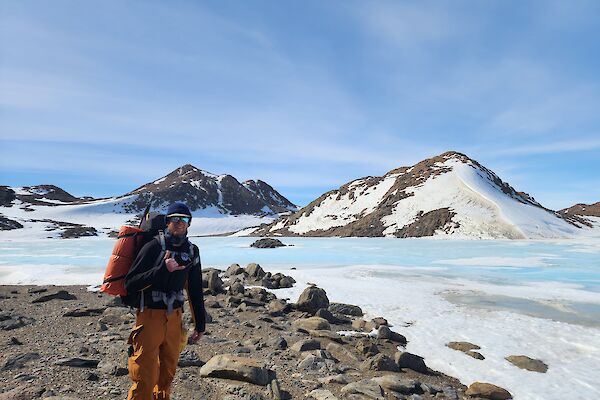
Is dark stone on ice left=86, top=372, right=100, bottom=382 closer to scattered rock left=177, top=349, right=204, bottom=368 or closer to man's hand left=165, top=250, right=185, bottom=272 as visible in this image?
scattered rock left=177, top=349, right=204, bottom=368

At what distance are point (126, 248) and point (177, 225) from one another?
679 millimetres

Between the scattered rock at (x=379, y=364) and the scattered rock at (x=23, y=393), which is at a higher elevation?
the scattered rock at (x=23, y=393)

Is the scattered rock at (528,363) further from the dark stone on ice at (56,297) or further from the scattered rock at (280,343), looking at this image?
the dark stone on ice at (56,297)

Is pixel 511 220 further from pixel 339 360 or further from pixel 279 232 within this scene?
pixel 339 360

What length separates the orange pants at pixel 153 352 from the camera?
4.80 metres

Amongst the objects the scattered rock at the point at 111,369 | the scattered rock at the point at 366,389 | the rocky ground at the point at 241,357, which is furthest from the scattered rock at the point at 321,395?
the scattered rock at the point at 111,369

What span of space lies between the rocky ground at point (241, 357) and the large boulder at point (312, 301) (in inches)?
1.5

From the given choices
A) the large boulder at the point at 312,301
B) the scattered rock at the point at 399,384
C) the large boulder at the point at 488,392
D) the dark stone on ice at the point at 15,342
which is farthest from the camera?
the large boulder at the point at 312,301

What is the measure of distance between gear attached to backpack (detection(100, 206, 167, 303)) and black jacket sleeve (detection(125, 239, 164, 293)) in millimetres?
78

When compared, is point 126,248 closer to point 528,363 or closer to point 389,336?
point 389,336

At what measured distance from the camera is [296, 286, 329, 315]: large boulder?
13547 millimetres

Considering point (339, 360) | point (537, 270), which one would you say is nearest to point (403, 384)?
point (339, 360)

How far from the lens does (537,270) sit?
86.5 ft

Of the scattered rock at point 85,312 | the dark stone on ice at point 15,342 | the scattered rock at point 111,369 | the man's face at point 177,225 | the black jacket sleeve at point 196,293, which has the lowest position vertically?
the scattered rock at point 85,312
